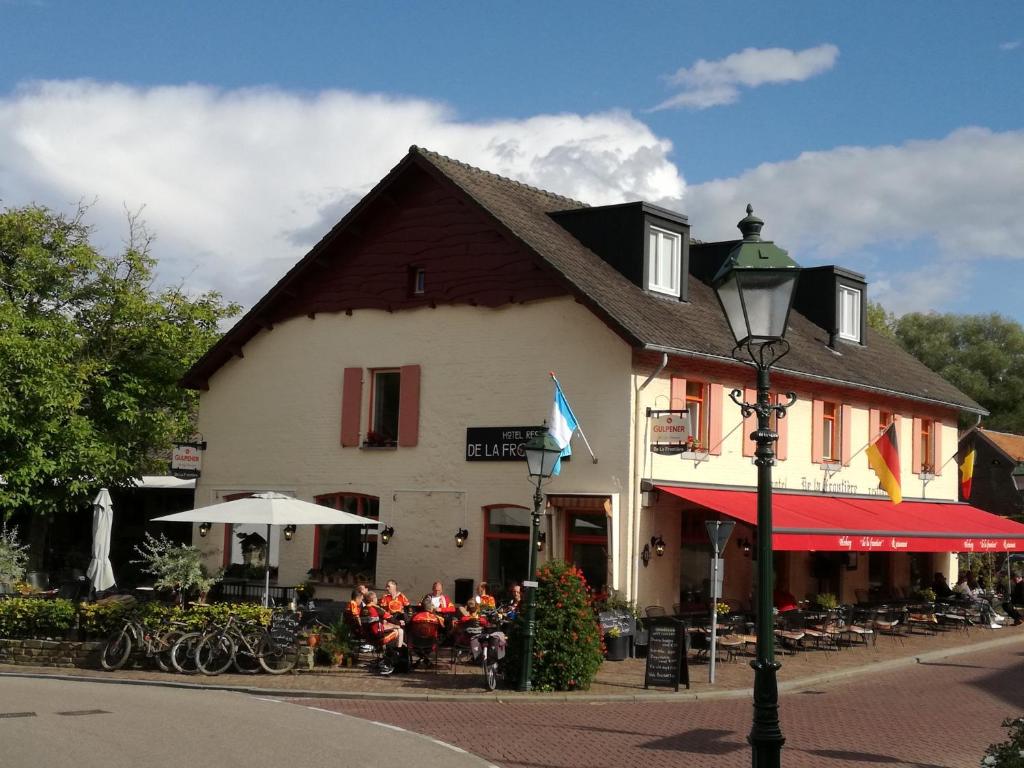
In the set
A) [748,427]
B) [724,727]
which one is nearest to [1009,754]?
[724,727]

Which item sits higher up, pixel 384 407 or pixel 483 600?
pixel 384 407

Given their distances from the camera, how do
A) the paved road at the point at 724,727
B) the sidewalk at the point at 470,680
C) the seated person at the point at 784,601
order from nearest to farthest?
the paved road at the point at 724,727 → the sidewalk at the point at 470,680 → the seated person at the point at 784,601

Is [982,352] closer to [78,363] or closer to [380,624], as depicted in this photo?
[78,363]

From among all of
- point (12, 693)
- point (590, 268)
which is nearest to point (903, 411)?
point (590, 268)

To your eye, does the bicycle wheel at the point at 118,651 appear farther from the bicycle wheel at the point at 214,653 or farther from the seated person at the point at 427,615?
the seated person at the point at 427,615

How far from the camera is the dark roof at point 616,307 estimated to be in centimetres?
2155

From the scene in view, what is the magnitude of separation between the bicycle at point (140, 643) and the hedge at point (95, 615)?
0.13m

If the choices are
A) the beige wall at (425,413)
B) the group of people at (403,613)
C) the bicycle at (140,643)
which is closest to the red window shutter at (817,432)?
the beige wall at (425,413)

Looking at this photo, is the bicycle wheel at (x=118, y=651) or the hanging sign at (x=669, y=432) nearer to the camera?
the bicycle wheel at (x=118, y=651)

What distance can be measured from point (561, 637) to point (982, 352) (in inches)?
1924

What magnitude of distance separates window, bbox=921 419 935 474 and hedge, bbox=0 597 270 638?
18.4m

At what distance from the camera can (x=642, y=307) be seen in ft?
74.0

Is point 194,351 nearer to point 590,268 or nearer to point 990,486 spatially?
point 590,268

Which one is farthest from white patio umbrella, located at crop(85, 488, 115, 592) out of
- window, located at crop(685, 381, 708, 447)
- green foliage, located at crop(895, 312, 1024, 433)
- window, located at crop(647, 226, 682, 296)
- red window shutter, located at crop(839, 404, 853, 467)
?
green foliage, located at crop(895, 312, 1024, 433)
